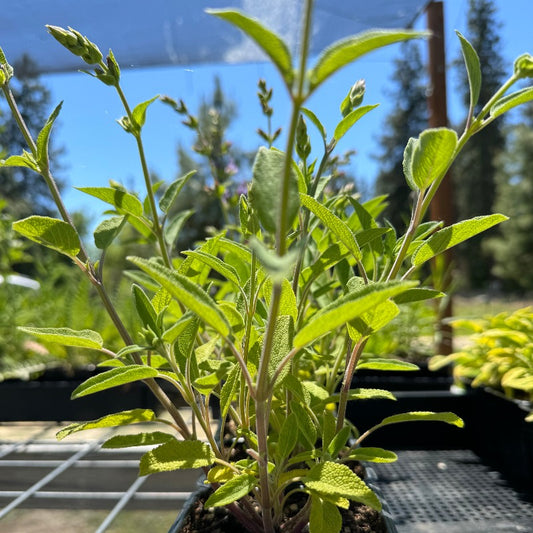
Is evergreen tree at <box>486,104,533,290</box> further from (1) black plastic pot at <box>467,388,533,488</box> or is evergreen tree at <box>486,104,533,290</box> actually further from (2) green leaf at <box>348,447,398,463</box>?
(2) green leaf at <box>348,447,398,463</box>

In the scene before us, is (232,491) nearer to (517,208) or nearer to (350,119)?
(350,119)

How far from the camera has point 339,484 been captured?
32 centimetres

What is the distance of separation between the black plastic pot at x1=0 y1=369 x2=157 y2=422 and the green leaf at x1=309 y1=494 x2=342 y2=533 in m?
1.01

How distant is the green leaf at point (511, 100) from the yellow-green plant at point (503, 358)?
0.50m

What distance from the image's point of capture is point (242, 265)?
546mm

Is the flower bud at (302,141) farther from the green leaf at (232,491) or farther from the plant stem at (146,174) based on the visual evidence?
the green leaf at (232,491)

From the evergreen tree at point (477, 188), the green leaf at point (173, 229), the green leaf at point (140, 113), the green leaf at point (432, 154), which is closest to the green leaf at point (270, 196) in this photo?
the green leaf at point (432, 154)

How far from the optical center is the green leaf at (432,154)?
315mm

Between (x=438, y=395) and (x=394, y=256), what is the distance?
23.8 inches

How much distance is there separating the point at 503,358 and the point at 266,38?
0.85 m

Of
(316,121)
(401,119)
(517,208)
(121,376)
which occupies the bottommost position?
(121,376)

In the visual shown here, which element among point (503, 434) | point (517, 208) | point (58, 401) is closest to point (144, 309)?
point (503, 434)

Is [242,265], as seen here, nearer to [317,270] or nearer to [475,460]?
[317,270]

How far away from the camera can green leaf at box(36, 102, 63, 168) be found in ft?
1.31
